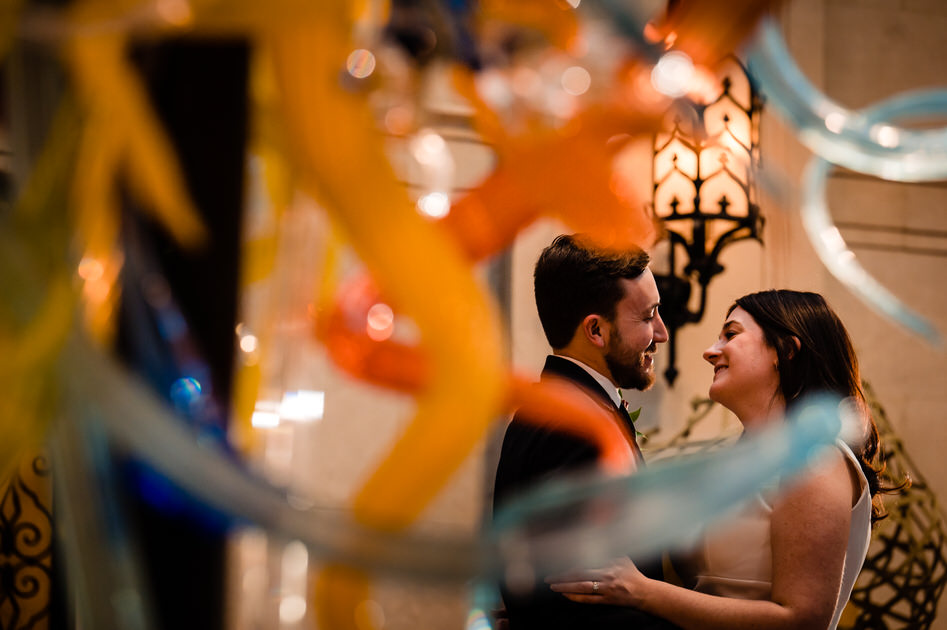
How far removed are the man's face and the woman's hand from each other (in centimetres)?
35

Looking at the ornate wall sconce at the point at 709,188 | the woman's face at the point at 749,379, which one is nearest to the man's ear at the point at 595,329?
the woman's face at the point at 749,379

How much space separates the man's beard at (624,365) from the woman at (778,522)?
7.2 inches

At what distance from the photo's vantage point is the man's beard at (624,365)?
1.46m

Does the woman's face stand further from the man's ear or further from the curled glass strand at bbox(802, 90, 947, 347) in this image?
the curled glass strand at bbox(802, 90, 947, 347)

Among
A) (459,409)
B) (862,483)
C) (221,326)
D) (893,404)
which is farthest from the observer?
(893,404)

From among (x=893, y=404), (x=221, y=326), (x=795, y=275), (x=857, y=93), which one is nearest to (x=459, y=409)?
(x=221, y=326)

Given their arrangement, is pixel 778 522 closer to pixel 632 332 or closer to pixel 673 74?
pixel 632 332

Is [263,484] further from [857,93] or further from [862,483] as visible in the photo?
[857,93]

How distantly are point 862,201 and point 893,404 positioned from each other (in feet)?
2.51

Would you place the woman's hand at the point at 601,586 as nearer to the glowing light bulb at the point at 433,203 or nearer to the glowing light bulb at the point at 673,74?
the glowing light bulb at the point at 433,203

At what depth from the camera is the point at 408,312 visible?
274 mm

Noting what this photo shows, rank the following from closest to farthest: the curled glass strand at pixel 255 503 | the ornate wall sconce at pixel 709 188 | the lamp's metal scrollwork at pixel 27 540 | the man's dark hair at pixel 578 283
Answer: the curled glass strand at pixel 255 503 < the man's dark hair at pixel 578 283 < the lamp's metal scrollwork at pixel 27 540 < the ornate wall sconce at pixel 709 188

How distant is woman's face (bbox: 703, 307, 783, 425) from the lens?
1.56 m

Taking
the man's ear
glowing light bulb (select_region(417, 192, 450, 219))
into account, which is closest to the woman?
the man's ear
